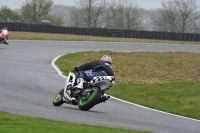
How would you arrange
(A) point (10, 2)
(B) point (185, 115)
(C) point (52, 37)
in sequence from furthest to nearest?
(A) point (10, 2) < (C) point (52, 37) < (B) point (185, 115)

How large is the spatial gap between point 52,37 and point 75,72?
2895 centimetres

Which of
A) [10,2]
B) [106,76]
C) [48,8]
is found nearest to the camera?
[106,76]

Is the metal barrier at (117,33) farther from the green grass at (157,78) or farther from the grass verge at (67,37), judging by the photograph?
the green grass at (157,78)

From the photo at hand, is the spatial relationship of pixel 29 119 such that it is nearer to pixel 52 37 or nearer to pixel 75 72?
pixel 75 72

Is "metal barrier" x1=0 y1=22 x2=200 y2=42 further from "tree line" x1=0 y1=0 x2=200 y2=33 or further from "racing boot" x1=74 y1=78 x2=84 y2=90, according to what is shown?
"racing boot" x1=74 y1=78 x2=84 y2=90

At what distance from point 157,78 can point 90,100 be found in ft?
35.5

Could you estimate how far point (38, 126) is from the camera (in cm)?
855

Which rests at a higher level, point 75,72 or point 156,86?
point 75,72

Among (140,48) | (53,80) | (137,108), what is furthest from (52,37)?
(137,108)

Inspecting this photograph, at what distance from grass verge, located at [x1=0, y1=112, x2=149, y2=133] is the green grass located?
5323mm

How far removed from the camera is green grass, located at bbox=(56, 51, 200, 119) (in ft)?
51.6

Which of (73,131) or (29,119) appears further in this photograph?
(29,119)

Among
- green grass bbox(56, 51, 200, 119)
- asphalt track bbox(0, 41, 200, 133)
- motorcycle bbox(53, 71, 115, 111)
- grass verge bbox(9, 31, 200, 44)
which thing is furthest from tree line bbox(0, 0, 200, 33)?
motorcycle bbox(53, 71, 115, 111)

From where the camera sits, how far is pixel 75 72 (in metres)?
12.7
